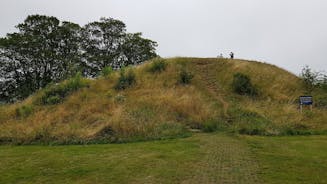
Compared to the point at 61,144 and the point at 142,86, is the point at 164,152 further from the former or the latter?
the point at 142,86

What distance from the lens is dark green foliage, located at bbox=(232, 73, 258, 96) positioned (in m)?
21.7

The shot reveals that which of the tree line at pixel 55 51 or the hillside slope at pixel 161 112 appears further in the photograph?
the tree line at pixel 55 51

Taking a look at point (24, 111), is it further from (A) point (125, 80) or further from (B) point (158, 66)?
(B) point (158, 66)

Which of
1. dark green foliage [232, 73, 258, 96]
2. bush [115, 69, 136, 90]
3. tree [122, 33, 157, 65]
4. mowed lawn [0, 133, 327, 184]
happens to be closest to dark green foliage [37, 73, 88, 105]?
bush [115, 69, 136, 90]

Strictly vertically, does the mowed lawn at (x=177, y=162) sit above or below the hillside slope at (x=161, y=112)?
below

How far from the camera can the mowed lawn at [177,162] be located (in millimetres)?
7742

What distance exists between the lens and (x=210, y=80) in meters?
24.0

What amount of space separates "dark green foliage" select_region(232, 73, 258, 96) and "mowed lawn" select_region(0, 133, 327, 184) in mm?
8993

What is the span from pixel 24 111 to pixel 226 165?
43.7 feet

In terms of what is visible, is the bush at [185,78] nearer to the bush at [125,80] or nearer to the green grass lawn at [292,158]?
the bush at [125,80]

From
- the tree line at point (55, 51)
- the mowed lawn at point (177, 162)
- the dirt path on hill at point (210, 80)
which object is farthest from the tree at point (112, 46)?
the mowed lawn at point (177, 162)

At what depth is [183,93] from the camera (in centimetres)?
1994

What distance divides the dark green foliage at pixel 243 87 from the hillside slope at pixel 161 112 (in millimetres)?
485

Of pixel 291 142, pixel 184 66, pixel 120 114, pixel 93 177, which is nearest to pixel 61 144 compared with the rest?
pixel 120 114
